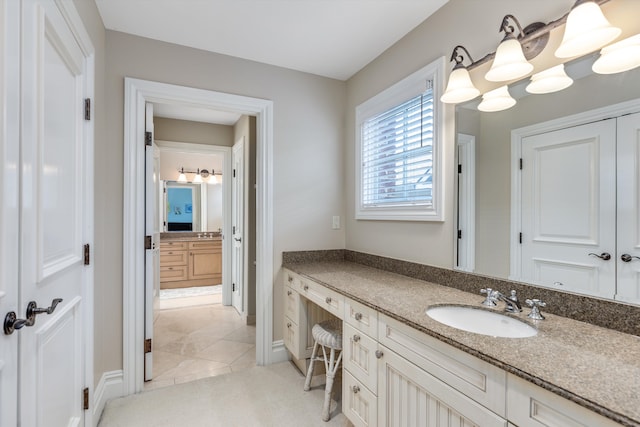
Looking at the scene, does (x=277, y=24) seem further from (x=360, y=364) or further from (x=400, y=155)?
(x=360, y=364)

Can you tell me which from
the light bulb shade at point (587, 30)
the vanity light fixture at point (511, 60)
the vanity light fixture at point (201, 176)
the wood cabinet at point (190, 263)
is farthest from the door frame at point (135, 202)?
the vanity light fixture at point (201, 176)

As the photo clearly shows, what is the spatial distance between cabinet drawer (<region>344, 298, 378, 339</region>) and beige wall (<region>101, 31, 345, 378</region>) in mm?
1053

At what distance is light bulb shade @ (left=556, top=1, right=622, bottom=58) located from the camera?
3.62ft

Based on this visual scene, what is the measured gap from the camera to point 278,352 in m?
2.62

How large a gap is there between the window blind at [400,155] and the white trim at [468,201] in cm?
21

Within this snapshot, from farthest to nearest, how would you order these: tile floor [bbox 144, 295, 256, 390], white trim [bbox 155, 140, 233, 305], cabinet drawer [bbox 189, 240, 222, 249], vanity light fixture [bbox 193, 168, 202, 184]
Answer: vanity light fixture [bbox 193, 168, 202, 184] → cabinet drawer [bbox 189, 240, 222, 249] → white trim [bbox 155, 140, 233, 305] → tile floor [bbox 144, 295, 256, 390]

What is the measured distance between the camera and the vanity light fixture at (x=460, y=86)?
162cm

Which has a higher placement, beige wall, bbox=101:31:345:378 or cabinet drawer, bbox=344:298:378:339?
beige wall, bbox=101:31:345:378

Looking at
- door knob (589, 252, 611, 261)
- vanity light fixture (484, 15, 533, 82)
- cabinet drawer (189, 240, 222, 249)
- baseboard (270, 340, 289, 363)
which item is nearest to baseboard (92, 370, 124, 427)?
baseboard (270, 340, 289, 363)

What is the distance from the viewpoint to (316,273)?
7.14ft

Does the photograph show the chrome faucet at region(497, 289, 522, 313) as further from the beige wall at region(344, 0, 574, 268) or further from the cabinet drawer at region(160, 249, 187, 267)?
the cabinet drawer at region(160, 249, 187, 267)

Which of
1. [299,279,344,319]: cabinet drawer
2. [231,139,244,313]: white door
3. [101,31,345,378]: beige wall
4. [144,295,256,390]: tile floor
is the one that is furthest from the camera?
[231,139,244,313]: white door

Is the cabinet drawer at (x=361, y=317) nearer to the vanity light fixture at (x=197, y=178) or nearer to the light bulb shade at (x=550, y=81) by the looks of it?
the light bulb shade at (x=550, y=81)

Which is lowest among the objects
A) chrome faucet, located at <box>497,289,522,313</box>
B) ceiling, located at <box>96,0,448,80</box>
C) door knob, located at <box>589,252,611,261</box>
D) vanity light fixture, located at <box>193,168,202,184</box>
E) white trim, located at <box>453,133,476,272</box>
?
chrome faucet, located at <box>497,289,522,313</box>
